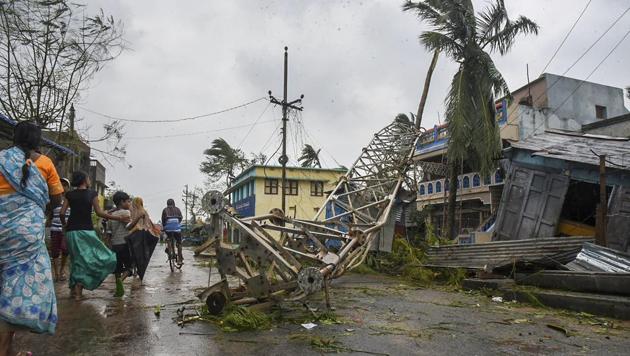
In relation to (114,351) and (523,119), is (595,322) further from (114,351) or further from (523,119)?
(523,119)

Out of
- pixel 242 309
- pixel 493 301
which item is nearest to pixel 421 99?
pixel 493 301

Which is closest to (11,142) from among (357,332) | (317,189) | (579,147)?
(357,332)

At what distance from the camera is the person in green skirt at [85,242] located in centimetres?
560

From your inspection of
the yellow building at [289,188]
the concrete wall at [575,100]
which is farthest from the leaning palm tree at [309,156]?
the concrete wall at [575,100]

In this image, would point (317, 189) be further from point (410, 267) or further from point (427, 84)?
point (410, 267)

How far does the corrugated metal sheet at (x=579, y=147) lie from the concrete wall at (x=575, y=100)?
8.25m

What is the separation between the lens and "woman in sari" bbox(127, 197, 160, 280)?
7.21m

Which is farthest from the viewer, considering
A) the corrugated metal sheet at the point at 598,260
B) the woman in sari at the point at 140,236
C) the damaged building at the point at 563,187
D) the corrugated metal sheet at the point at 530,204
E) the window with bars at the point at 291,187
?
the window with bars at the point at 291,187

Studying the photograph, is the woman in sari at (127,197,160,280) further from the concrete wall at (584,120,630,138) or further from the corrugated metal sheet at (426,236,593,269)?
the concrete wall at (584,120,630,138)

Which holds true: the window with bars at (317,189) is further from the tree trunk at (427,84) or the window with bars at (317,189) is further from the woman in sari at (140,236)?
the woman in sari at (140,236)

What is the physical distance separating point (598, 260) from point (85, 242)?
315 inches

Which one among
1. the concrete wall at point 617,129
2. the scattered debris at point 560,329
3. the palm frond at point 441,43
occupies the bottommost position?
the scattered debris at point 560,329

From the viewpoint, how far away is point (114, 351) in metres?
3.69

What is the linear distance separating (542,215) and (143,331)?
1083 cm
